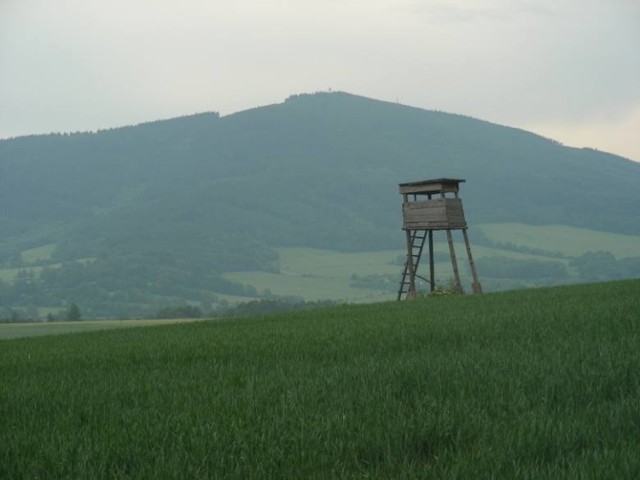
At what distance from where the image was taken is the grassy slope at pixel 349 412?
5.18m

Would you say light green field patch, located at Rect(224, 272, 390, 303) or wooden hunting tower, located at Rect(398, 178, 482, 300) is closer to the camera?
wooden hunting tower, located at Rect(398, 178, 482, 300)

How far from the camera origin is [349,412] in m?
6.46

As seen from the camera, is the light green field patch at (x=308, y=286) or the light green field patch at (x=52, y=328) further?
the light green field patch at (x=308, y=286)

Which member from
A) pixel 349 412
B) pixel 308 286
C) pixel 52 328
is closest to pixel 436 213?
pixel 52 328

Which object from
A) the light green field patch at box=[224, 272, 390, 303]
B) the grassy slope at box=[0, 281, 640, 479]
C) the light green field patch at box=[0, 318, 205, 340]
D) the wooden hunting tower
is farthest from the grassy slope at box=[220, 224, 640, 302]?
the grassy slope at box=[0, 281, 640, 479]

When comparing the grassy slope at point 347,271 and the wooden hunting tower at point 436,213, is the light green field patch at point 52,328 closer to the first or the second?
the wooden hunting tower at point 436,213

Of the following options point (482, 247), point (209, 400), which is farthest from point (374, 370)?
point (482, 247)

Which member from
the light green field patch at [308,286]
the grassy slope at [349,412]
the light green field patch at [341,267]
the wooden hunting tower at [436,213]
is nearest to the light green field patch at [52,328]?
the wooden hunting tower at [436,213]

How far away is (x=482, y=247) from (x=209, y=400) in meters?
195

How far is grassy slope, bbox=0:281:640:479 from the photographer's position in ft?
17.0

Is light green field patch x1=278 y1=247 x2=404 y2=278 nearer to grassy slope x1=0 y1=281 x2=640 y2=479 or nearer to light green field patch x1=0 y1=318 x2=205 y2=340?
light green field patch x1=0 y1=318 x2=205 y2=340

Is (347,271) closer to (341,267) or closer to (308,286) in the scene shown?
(341,267)

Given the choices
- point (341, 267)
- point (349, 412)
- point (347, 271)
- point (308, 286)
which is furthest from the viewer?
point (341, 267)

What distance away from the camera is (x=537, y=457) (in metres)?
5.08
